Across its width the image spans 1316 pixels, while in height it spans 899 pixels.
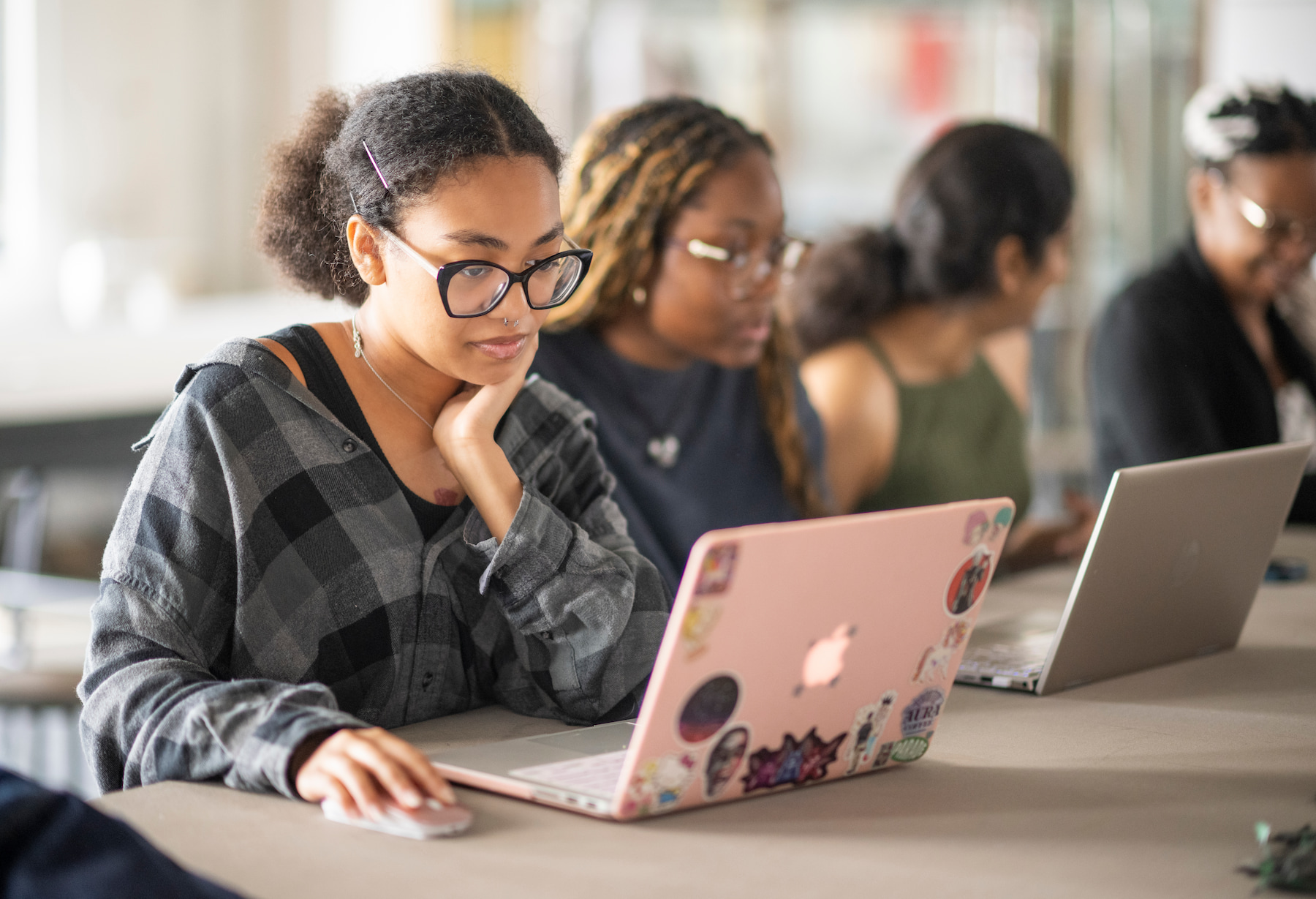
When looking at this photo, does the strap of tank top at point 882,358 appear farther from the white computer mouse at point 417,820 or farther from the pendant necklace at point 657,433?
the white computer mouse at point 417,820

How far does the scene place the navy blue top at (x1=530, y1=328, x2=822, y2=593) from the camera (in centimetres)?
182

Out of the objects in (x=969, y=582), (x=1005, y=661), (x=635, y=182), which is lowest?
(x=1005, y=661)

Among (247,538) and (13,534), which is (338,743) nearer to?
(247,538)

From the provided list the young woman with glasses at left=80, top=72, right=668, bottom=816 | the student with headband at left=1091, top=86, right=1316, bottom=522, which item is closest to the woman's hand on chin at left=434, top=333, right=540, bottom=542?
the young woman with glasses at left=80, top=72, right=668, bottom=816

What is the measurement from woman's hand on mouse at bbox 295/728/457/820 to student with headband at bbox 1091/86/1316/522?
1.70 meters

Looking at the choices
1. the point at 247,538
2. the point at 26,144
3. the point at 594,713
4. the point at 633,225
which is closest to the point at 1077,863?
the point at 594,713

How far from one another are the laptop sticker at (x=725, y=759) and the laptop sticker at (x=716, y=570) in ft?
0.42

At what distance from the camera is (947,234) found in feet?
7.57

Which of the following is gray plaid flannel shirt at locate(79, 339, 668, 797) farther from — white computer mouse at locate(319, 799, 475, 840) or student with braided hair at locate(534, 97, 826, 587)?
student with braided hair at locate(534, 97, 826, 587)

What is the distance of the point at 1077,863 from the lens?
85 cm

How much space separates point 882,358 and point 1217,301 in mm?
647

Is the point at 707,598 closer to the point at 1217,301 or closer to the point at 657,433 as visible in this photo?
the point at 657,433

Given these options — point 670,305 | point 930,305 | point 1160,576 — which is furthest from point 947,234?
point 1160,576

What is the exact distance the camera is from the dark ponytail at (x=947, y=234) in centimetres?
230
